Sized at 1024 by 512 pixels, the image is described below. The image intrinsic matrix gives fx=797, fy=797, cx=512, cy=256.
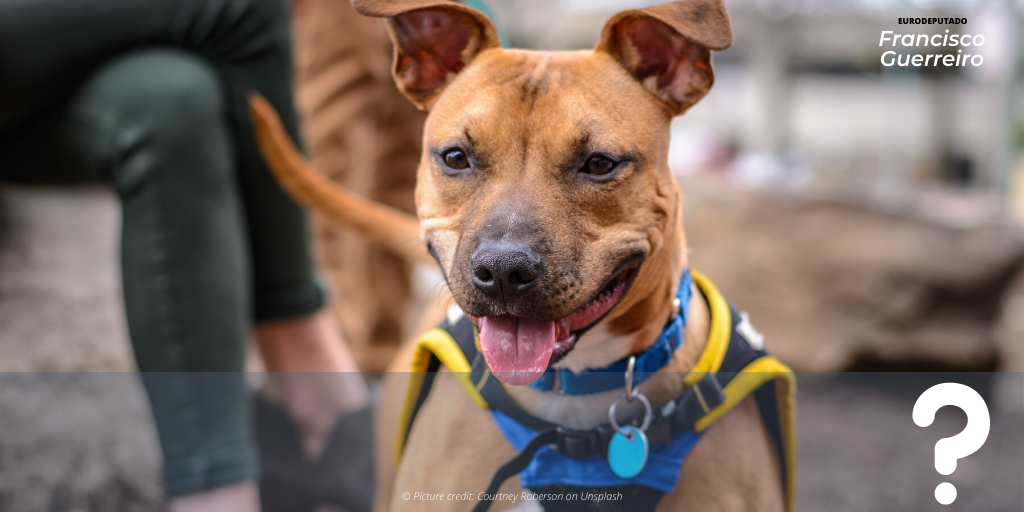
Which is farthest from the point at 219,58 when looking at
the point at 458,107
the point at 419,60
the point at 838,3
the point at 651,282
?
the point at 838,3

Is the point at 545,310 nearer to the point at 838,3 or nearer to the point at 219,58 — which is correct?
the point at 219,58

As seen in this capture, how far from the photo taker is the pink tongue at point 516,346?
137 cm

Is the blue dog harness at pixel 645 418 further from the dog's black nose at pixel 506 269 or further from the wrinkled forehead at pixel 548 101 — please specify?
the wrinkled forehead at pixel 548 101

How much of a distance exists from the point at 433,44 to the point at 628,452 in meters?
0.90

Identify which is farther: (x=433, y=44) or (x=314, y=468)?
(x=314, y=468)

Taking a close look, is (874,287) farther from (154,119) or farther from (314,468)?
(154,119)

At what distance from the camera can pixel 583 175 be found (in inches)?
57.6

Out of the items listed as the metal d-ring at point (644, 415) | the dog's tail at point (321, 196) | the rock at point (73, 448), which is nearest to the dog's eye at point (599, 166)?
the metal d-ring at point (644, 415)

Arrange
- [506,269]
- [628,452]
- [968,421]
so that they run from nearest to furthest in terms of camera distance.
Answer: [506,269] < [628,452] < [968,421]

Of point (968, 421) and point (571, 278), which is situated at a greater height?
point (571, 278)

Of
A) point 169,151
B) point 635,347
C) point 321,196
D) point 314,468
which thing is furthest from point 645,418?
point 314,468

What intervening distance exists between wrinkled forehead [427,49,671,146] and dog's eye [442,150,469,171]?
0.03 m

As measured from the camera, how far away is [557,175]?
1452 millimetres

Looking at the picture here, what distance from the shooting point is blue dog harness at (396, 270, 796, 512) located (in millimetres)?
1455
